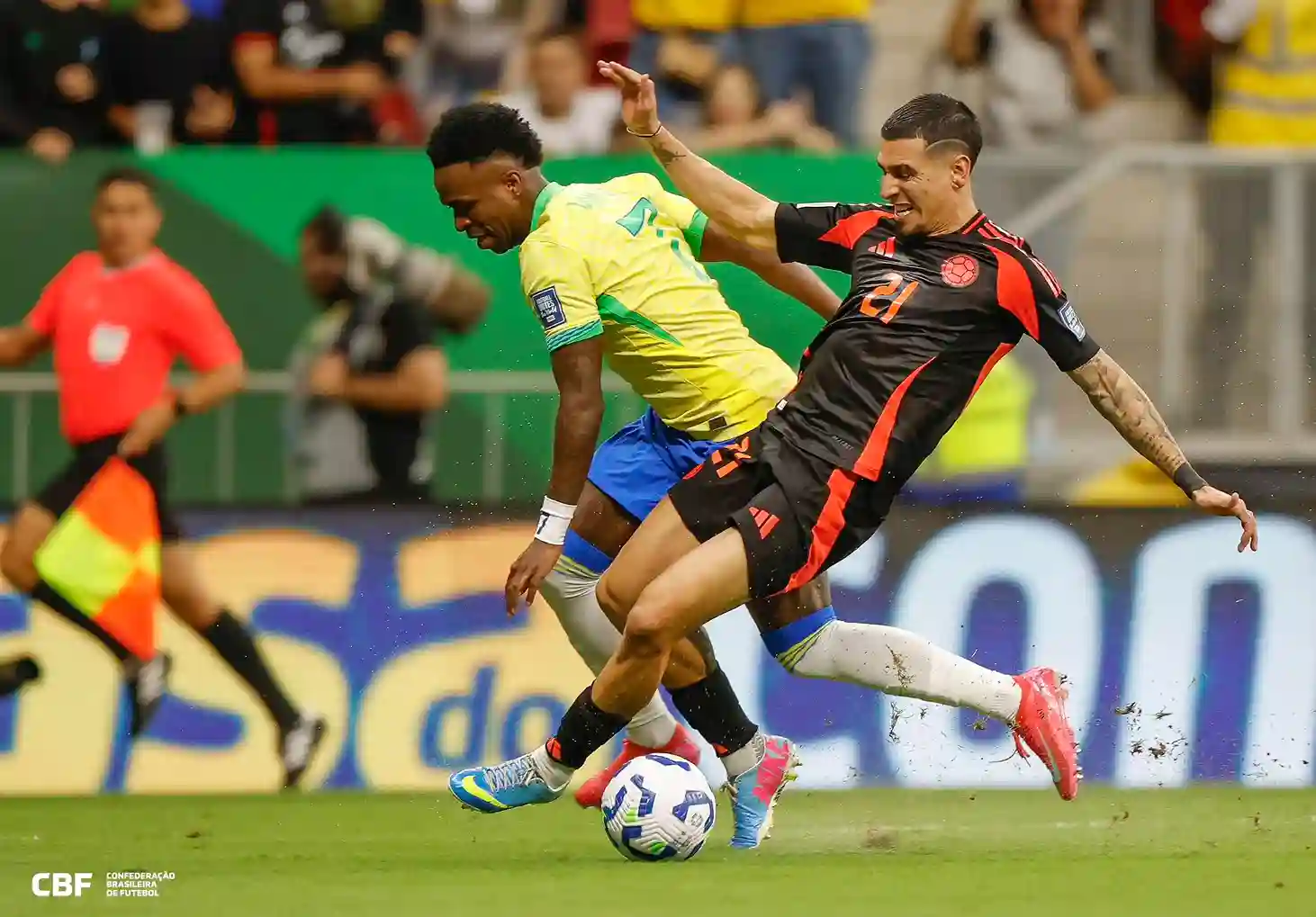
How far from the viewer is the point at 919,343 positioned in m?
6.97

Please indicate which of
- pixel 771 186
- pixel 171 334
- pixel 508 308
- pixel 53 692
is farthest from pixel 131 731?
A: pixel 771 186

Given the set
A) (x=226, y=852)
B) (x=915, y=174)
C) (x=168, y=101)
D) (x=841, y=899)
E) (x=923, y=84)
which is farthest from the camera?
(x=923, y=84)

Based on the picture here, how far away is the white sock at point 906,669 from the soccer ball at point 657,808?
705 mm

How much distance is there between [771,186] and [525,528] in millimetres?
1784

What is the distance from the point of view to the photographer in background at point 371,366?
10.0 meters

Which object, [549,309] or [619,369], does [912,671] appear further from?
[549,309]

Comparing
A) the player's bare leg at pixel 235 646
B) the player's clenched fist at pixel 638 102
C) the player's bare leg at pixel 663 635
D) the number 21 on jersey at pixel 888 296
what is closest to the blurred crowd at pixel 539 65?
the player's bare leg at pixel 235 646

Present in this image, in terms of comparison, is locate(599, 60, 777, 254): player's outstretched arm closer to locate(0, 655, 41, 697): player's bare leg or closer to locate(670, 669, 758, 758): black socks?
locate(670, 669, 758, 758): black socks

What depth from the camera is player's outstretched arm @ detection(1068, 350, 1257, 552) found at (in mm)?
6965

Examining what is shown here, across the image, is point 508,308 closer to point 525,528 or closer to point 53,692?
point 525,528

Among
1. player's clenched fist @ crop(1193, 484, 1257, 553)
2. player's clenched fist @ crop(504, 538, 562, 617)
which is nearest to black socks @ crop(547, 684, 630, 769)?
player's clenched fist @ crop(504, 538, 562, 617)

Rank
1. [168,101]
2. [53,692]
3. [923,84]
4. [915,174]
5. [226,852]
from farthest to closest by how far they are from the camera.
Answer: [923,84] → [168,101] → [53,692] → [226,852] → [915,174]

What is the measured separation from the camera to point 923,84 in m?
11.6

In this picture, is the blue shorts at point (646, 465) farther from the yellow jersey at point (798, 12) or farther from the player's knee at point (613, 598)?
the yellow jersey at point (798, 12)
